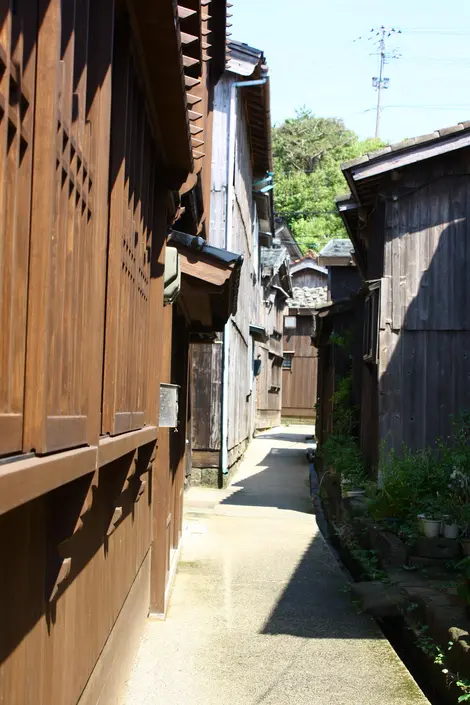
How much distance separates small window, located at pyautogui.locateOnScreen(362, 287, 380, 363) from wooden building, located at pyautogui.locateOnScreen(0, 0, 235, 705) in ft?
22.2

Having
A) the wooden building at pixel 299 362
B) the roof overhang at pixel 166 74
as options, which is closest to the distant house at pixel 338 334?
the roof overhang at pixel 166 74

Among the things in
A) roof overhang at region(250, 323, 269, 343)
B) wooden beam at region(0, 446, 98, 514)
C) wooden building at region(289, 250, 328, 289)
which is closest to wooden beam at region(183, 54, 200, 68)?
wooden beam at region(0, 446, 98, 514)

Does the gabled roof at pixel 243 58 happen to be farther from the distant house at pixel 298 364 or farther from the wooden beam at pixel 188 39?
the distant house at pixel 298 364

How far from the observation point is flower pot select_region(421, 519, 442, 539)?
29.4 feet

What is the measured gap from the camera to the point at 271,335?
3344cm

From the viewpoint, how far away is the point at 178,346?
9.72 metres

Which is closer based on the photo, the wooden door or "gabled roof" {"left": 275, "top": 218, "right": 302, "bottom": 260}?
the wooden door

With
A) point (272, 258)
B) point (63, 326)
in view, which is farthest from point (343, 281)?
point (63, 326)

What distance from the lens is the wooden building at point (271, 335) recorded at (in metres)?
29.3

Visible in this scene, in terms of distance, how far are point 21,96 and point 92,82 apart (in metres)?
1.12

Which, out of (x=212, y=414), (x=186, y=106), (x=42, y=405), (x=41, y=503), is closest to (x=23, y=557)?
(x=41, y=503)

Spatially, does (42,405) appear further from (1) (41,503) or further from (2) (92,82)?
(2) (92,82)

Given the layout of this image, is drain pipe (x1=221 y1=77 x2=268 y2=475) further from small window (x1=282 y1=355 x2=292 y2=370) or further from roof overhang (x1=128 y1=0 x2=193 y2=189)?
small window (x1=282 y1=355 x2=292 y2=370)

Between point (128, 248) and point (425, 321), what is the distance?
26.3 feet
